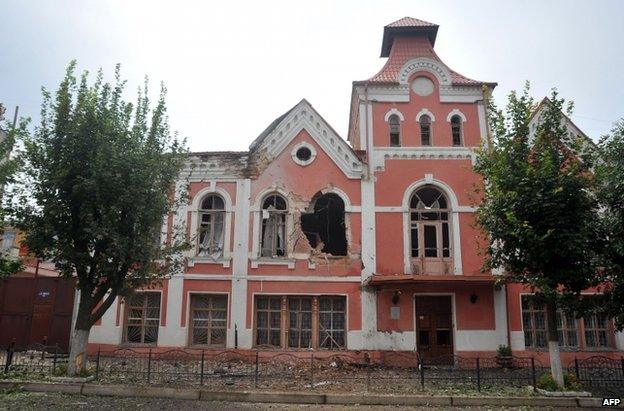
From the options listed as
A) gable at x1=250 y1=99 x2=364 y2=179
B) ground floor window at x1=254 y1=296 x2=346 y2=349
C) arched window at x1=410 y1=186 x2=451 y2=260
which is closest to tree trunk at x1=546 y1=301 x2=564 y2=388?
arched window at x1=410 y1=186 x2=451 y2=260

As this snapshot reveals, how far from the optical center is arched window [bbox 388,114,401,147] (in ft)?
67.5

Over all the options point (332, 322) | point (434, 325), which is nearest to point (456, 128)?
point (434, 325)

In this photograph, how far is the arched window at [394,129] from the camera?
20562 millimetres

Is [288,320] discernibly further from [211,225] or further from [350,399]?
[350,399]

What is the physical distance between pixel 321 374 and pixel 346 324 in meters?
2.94

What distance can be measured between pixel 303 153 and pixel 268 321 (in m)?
6.86

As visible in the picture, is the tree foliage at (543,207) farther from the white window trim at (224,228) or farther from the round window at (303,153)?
the white window trim at (224,228)

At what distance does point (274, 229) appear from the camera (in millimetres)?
19766

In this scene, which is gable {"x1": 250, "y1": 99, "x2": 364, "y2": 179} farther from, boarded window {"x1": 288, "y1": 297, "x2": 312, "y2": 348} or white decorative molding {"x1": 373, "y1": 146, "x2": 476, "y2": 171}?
boarded window {"x1": 288, "y1": 297, "x2": 312, "y2": 348}

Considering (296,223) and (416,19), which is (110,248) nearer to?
(296,223)

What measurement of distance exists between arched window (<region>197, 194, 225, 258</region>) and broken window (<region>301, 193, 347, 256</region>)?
334cm

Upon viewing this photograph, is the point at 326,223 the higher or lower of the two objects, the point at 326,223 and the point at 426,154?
the lower

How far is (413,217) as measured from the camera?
64.8 ft

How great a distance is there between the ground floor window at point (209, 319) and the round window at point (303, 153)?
20.7ft
